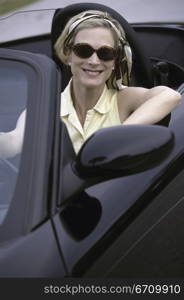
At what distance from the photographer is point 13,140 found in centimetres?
168

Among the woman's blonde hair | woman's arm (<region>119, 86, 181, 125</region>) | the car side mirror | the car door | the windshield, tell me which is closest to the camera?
the car door

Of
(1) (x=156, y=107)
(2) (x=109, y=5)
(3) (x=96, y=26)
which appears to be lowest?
(2) (x=109, y=5)

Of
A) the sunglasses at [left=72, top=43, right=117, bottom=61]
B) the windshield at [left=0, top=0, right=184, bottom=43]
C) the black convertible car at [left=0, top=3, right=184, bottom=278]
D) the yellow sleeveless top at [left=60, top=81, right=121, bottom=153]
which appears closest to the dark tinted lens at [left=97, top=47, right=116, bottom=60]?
the sunglasses at [left=72, top=43, right=117, bottom=61]

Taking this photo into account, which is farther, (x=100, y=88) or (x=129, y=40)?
(x=129, y=40)

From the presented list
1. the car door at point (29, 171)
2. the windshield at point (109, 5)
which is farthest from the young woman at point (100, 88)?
the windshield at point (109, 5)

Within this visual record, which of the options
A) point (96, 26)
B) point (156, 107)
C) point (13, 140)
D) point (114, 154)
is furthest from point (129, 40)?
point (114, 154)

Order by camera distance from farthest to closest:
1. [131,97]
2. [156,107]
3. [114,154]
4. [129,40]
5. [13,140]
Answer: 1. [129,40]
2. [131,97]
3. [156,107]
4. [13,140]
5. [114,154]

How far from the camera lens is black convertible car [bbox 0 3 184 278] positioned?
4.49 ft

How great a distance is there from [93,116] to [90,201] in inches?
27.1

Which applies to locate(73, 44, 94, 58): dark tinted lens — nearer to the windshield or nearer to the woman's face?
the woman's face

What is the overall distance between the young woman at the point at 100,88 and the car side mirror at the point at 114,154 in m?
0.43

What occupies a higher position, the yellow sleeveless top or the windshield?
the yellow sleeveless top

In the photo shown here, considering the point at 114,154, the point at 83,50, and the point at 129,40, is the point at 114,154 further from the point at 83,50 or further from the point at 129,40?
the point at 129,40

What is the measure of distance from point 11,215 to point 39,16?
2133 mm
